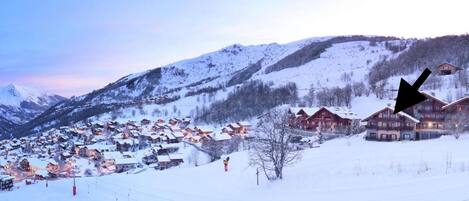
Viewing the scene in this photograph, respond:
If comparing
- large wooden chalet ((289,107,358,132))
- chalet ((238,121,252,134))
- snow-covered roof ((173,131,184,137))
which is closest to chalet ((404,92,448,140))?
large wooden chalet ((289,107,358,132))

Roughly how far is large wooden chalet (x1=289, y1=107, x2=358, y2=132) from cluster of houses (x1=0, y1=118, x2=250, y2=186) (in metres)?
14.0

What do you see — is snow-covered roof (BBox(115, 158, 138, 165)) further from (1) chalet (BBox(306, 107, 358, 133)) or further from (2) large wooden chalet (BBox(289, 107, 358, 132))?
(1) chalet (BBox(306, 107, 358, 133))

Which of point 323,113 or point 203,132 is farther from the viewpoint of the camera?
point 203,132

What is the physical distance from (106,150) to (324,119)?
47880 mm

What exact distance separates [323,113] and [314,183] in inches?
1954

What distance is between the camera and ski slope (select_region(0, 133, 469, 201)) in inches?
650

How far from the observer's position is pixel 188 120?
464ft

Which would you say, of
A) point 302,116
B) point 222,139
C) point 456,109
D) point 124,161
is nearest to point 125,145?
point 124,161

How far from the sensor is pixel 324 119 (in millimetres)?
70250

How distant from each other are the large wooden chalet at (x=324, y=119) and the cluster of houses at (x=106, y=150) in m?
14.0

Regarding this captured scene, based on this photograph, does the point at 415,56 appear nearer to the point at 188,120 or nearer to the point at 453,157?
the point at 188,120

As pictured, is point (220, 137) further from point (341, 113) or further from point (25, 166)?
point (25, 166)

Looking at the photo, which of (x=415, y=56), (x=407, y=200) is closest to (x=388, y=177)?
(x=407, y=200)

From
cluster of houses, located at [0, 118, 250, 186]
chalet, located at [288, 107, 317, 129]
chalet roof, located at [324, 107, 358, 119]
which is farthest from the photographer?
cluster of houses, located at [0, 118, 250, 186]
